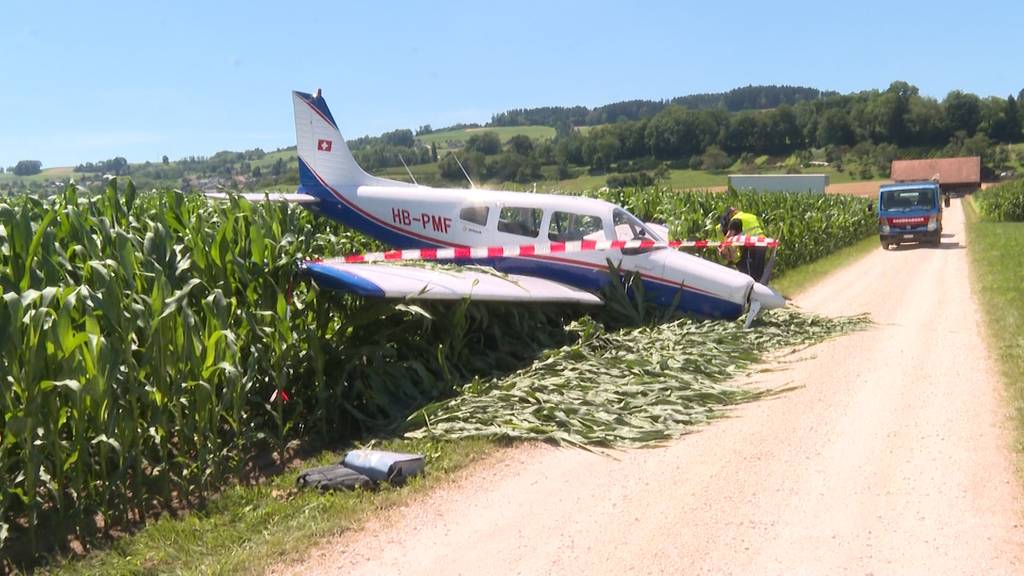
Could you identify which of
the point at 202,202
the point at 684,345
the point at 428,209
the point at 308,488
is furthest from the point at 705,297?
the point at 202,202

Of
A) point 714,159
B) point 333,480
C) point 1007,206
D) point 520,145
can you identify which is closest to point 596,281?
point 333,480

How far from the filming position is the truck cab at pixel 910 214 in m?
29.7

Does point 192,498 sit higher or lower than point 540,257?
lower

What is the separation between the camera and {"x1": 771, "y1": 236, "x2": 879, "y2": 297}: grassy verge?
1845 centimetres

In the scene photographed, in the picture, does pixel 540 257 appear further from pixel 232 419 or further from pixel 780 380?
pixel 232 419

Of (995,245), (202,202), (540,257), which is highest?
(202,202)

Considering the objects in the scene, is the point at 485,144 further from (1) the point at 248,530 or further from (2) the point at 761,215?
(1) the point at 248,530

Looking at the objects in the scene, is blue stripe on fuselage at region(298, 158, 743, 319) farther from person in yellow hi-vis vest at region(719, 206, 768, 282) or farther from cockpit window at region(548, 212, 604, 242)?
person in yellow hi-vis vest at region(719, 206, 768, 282)

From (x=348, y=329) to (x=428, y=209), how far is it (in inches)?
199

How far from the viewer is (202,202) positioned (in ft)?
44.5

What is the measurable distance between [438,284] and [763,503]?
4381mm

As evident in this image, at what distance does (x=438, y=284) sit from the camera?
8922 mm

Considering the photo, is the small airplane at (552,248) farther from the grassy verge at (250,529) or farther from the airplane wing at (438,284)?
the grassy verge at (250,529)

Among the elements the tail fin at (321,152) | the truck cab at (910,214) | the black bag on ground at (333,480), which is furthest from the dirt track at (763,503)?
the truck cab at (910,214)
